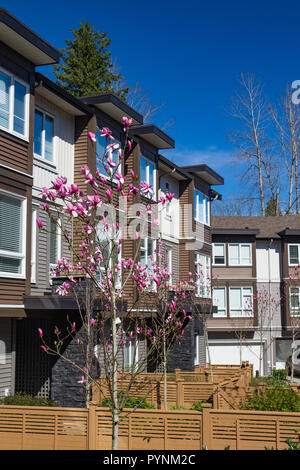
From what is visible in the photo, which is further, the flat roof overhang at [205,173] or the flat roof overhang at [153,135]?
the flat roof overhang at [205,173]

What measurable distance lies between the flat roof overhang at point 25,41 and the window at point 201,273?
14869 millimetres

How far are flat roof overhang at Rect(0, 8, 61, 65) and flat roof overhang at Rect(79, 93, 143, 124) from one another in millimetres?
3551

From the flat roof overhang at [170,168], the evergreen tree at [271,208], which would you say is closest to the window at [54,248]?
the flat roof overhang at [170,168]

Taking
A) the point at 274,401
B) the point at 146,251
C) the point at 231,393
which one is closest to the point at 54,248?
the point at 146,251

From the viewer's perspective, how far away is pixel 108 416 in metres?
10.9

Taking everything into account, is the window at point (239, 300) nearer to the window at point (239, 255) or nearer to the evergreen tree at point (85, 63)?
the window at point (239, 255)

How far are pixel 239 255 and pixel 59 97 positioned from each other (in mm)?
21801

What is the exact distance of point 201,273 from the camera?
1085 inches

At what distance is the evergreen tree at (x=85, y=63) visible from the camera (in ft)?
123

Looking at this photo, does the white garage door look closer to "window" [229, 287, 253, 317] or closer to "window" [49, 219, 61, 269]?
"window" [229, 287, 253, 317]

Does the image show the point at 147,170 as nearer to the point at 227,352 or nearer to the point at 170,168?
the point at 170,168

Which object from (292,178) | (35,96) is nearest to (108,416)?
(35,96)

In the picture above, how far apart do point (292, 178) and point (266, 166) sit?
2.58m
